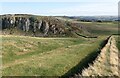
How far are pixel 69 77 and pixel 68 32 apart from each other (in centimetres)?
9284

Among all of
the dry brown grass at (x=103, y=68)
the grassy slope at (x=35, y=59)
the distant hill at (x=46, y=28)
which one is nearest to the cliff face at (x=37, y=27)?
the distant hill at (x=46, y=28)

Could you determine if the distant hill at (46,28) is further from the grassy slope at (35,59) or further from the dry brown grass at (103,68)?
the dry brown grass at (103,68)

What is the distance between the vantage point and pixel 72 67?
4106 cm

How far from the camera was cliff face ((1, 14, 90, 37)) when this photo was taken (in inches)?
5180

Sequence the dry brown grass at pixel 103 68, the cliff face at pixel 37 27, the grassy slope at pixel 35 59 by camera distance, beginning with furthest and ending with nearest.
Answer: the cliff face at pixel 37 27 → the grassy slope at pixel 35 59 → the dry brown grass at pixel 103 68

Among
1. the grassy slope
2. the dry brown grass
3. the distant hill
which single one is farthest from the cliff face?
the dry brown grass

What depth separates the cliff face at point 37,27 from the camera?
132 metres

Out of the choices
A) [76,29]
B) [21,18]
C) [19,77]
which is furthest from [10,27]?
[19,77]

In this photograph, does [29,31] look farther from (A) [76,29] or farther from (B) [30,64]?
(B) [30,64]

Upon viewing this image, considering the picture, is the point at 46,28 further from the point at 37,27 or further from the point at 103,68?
the point at 103,68

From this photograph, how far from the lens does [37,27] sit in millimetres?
140375

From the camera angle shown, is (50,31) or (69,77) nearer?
(69,77)

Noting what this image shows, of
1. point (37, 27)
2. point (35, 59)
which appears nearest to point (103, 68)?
point (35, 59)

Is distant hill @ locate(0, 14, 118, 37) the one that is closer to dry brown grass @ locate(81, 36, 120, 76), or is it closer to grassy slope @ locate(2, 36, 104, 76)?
grassy slope @ locate(2, 36, 104, 76)
